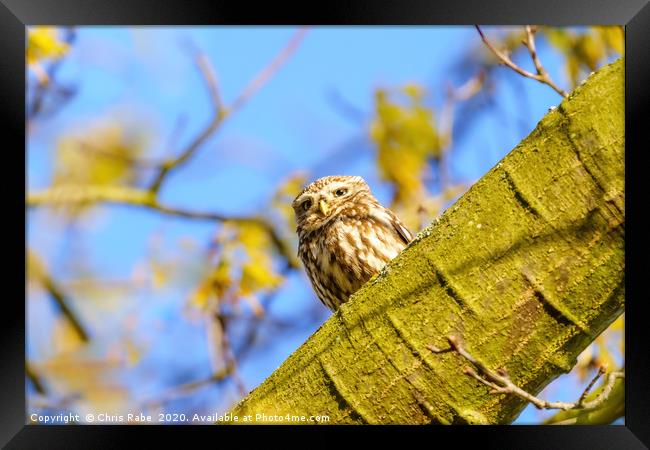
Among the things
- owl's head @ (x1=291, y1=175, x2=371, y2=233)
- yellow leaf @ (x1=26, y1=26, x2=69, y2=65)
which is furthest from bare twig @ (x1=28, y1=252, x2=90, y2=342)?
owl's head @ (x1=291, y1=175, x2=371, y2=233)

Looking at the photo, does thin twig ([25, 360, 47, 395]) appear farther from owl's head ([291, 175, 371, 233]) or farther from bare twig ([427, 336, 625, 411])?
bare twig ([427, 336, 625, 411])

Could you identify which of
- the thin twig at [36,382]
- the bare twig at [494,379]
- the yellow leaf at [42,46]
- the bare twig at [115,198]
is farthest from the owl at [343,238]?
the thin twig at [36,382]

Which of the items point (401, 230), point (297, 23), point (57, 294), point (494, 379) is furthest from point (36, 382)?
point (494, 379)

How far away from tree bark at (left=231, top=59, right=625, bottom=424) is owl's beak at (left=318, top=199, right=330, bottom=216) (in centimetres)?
158

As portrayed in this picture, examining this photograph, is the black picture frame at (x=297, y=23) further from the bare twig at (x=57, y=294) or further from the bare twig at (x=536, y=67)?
the bare twig at (x=57, y=294)

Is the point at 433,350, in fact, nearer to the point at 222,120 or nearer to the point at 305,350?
the point at 305,350

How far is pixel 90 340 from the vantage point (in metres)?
4.91

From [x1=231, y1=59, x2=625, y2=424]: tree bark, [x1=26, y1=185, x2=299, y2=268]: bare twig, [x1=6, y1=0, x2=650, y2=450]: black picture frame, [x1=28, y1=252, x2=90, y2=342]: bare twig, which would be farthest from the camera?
Answer: [x1=28, y1=252, x2=90, y2=342]: bare twig

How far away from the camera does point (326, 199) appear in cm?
416

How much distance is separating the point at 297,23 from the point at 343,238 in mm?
1117

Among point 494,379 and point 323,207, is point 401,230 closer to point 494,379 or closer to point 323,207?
point 323,207

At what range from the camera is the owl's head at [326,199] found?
4.05 metres

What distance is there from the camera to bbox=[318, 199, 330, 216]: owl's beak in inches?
159

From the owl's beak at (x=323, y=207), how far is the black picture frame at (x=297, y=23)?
1117 millimetres
